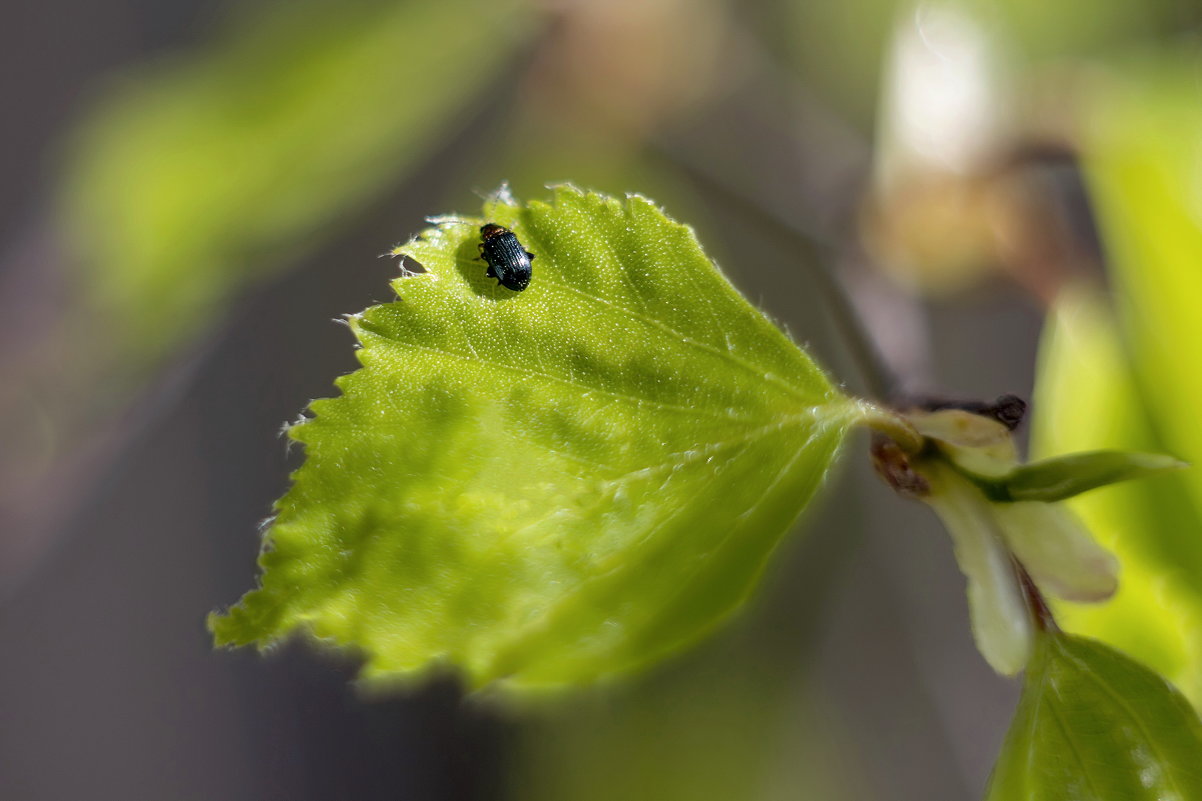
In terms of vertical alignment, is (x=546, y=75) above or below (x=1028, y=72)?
above

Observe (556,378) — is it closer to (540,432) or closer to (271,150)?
(540,432)

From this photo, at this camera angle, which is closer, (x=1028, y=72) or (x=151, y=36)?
(x=1028, y=72)

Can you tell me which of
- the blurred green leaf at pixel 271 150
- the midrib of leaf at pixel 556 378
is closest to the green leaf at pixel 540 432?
the midrib of leaf at pixel 556 378

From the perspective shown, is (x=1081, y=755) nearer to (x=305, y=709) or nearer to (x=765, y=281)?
(x=765, y=281)

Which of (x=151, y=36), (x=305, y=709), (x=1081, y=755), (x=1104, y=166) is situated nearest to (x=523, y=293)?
(x=1081, y=755)

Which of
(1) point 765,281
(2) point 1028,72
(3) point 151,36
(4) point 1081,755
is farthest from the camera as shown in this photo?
(3) point 151,36

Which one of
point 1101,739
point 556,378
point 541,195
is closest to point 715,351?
point 556,378

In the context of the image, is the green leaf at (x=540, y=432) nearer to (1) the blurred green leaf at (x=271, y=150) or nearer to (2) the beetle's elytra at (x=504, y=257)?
(2) the beetle's elytra at (x=504, y=257)
